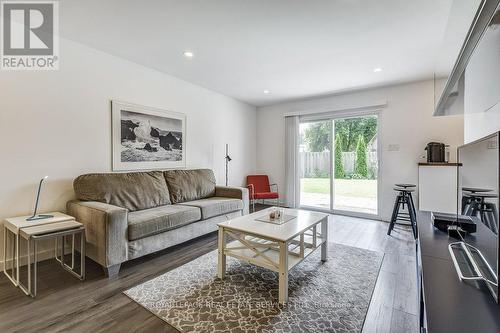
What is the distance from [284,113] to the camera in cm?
536

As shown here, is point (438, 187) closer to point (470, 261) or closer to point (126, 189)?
point (470, 261)

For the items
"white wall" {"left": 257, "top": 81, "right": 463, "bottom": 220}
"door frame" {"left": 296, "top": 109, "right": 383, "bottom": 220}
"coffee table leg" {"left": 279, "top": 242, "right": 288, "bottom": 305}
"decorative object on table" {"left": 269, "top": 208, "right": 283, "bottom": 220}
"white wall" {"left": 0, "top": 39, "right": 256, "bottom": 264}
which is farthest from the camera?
"door frame" {"left": 296, "top": 109, "right": 383, "bottom": 220}

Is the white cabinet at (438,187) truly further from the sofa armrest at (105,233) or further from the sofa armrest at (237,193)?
the sofa armrest at (105,233)

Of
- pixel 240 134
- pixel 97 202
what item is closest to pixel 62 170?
pixel 97 202

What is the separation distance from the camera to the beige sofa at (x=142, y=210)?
2.17 meters

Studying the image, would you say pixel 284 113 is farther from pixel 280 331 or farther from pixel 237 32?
pixel 280 331

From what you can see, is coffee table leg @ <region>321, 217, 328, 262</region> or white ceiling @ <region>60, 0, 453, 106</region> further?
coffee table leg @ <region>321, 217, 328, 262</region>

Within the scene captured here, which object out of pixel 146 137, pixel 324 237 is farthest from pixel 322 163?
Result: pixel 146 137

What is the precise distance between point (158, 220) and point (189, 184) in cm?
117

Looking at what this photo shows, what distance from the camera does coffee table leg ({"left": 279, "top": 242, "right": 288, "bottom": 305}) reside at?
1779 mm

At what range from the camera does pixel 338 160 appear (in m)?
4.72

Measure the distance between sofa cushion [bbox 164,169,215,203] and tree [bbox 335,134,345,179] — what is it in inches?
99.3

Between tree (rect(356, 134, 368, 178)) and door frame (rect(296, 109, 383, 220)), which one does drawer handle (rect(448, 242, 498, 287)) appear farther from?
tree (rect(356, 134, 368, 178))

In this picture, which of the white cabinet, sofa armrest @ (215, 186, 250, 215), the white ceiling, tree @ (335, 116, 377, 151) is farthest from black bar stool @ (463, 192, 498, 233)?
tree @ (335, 116, 377, 151)
